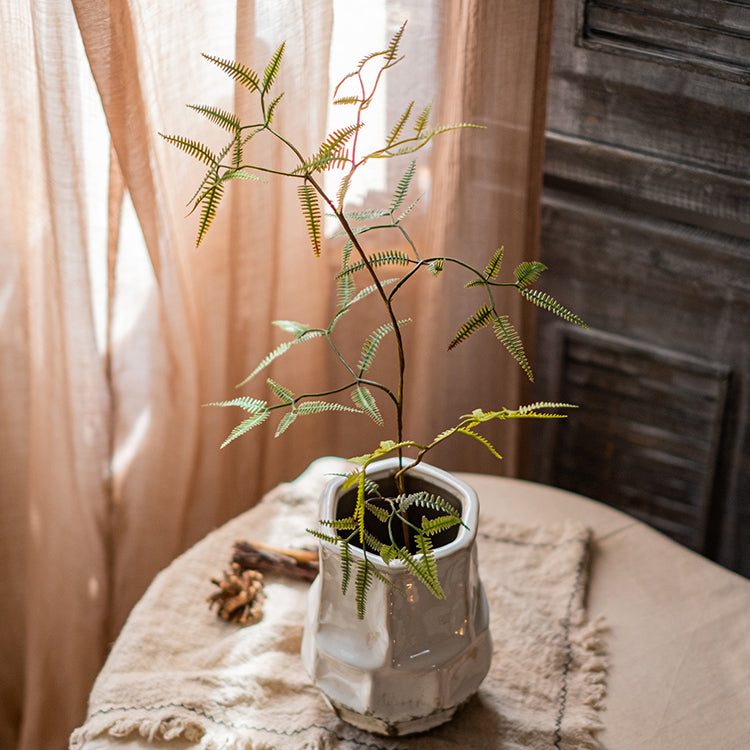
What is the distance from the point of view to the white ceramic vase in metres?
0.65

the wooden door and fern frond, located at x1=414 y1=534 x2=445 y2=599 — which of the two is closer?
fern frond, located at x1=414 y1=534 x2=445 y2=599

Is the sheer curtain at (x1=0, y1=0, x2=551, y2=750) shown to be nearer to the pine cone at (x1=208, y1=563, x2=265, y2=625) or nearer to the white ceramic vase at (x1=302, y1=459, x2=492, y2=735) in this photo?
the pine cone at (x1=208, y1=563, x2=265, y2=625)

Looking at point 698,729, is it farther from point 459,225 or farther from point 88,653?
point 88,653

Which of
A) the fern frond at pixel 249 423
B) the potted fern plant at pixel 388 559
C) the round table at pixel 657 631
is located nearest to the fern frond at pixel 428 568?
the potted fern plant at pixel 388 559

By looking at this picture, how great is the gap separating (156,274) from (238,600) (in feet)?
1.38

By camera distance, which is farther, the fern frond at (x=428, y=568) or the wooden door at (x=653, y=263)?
the wooden door at (x=653, y=263)

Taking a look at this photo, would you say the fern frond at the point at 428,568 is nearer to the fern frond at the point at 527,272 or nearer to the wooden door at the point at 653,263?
the fern frond at the point at 527,272

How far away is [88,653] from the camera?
132cm

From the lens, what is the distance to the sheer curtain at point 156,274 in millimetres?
997

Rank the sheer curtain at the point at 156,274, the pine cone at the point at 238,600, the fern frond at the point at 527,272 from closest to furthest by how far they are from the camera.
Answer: the fern frond at the point at 527,272 < the pine cone at the point at 238,600 < the sheer curtain at the point at 156,274

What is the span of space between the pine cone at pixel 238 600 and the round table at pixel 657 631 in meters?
0.13

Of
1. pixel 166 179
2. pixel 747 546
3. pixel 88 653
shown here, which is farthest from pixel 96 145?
pixel 747 546

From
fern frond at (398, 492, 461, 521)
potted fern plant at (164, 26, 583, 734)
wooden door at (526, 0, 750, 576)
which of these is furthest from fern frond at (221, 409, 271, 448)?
wooden door at (526, 0, 750, 576)

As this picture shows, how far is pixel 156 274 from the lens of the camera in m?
1.08
